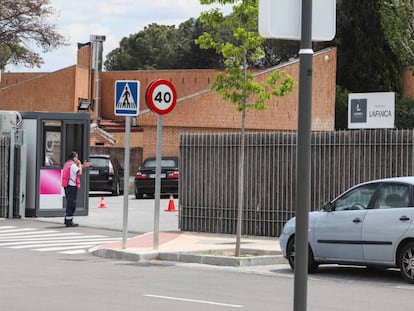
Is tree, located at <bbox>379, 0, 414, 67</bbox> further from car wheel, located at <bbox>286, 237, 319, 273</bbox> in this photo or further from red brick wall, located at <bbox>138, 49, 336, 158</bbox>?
car wheel, located at <bbox>286, 237, 319, 273</bbox>

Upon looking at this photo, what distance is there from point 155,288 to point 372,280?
353 centimetres

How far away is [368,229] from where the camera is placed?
13.8 metres

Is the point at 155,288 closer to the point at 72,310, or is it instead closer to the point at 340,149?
the point at 72,310

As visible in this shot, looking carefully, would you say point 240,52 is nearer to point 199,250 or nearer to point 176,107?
point 199,250

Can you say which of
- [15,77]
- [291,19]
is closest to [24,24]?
[15,77]

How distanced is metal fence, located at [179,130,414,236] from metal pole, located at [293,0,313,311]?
1308cm

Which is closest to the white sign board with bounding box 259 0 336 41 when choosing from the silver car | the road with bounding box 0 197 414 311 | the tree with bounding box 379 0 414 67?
the road with bounding box 0 197 414 311

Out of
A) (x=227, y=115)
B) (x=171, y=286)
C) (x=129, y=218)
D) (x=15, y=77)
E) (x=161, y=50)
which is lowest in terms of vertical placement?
(x=171, y=286)

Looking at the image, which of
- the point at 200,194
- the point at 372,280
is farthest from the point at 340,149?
the point at 372,280

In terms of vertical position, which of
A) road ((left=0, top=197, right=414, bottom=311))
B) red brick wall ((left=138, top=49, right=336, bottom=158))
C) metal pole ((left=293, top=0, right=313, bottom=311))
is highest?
red brick wall ((left=138, top=49, right=336, bottom=158))

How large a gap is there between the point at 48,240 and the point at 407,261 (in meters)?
9.09

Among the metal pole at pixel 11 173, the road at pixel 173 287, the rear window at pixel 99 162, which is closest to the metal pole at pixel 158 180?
the road at pixel 173 287

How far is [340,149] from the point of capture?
19.0 metres

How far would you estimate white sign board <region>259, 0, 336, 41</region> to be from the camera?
5.26 meters
